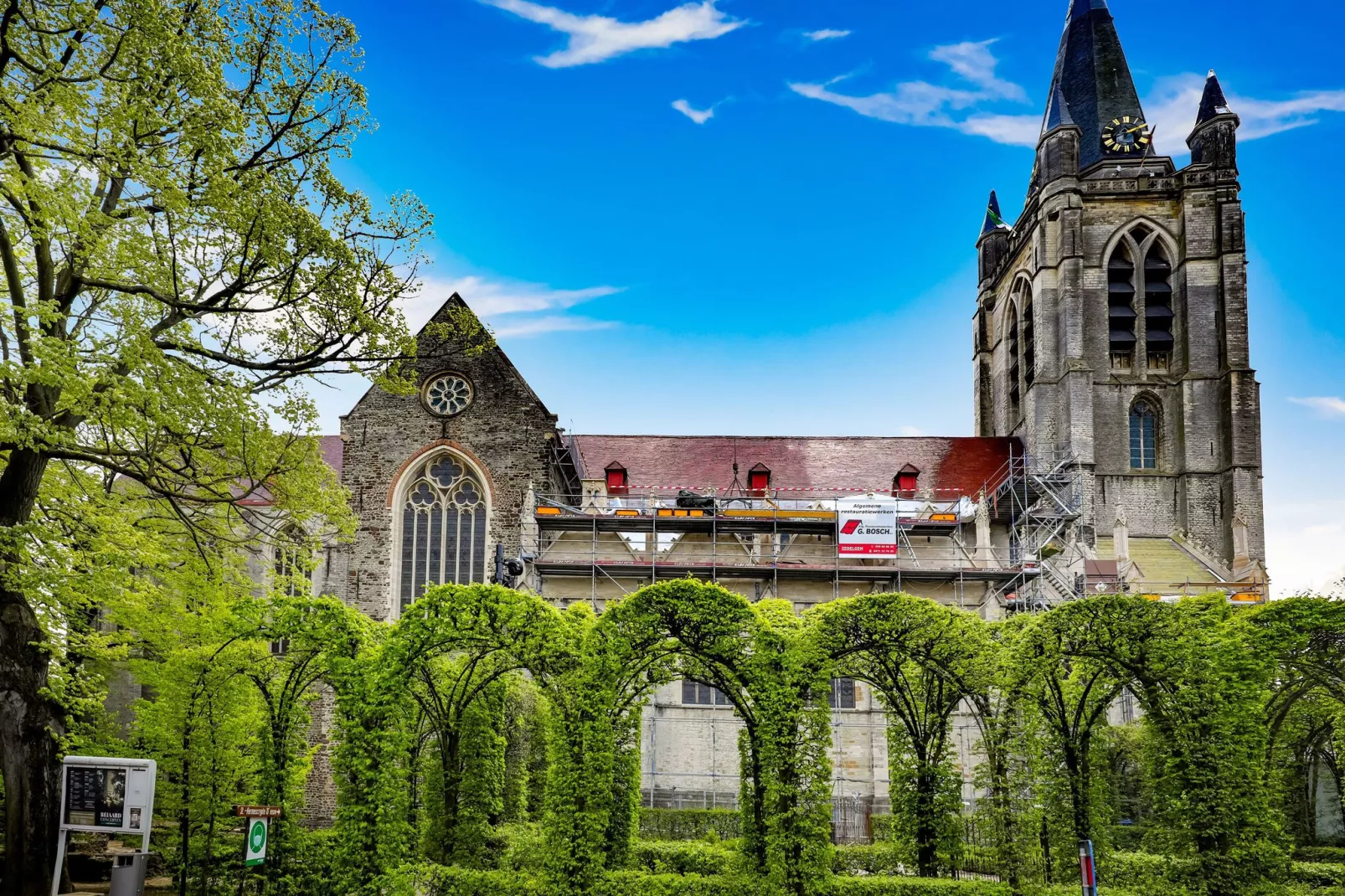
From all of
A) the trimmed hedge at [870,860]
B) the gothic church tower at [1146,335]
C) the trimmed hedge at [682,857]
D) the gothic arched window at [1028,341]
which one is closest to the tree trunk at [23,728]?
the trimmed hedge at [682,857]

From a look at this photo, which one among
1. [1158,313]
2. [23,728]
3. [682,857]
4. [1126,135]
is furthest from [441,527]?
[1126,135]

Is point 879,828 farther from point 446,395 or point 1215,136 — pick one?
point 1215,136

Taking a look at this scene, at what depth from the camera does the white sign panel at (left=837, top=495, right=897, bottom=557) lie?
33.7 metres

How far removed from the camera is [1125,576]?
35.7 metres

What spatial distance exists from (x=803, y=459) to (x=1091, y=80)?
22.6 m

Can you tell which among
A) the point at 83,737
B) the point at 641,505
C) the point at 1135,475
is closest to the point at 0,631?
the point at 83,737

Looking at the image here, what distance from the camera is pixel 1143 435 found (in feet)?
138

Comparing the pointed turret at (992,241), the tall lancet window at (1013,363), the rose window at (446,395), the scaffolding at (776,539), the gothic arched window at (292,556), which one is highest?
the pointed turret at (992,241)

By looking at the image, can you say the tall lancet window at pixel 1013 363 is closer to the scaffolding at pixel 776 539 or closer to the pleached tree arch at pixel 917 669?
the scaffolding at pixel 776 539

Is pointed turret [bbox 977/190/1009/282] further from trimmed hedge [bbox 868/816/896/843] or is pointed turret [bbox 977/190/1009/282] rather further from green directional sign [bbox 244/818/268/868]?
green directional sign [bbox 244/818/268/868]

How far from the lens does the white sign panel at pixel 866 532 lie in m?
33.7

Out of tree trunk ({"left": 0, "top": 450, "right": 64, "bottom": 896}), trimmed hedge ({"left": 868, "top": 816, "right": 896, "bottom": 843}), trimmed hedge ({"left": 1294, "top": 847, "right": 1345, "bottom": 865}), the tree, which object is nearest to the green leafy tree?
tree trunk ({"left": 0, "top": 450, "right": 64, "bottom": 896})

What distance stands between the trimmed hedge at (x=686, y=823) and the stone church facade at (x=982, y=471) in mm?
2691

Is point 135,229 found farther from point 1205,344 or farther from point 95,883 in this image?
point 1205,344
